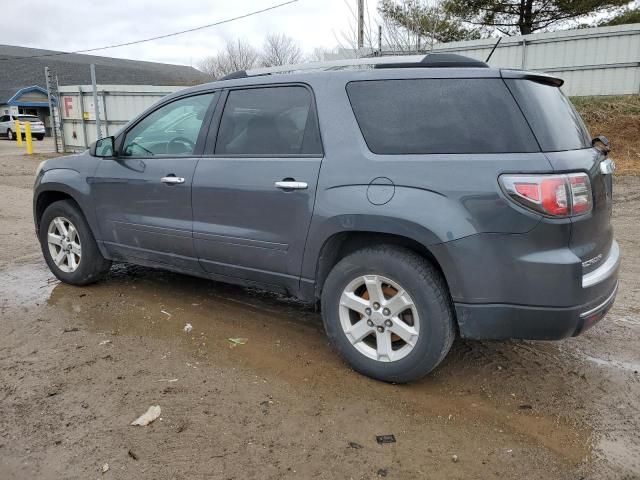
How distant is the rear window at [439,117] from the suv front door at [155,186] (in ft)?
4.52

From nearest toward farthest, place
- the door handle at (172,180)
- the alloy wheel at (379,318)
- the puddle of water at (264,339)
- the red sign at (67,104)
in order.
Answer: the puddle of water at (264,339) < the alloy wheel at (379,318) < the door handle at (172,180) < the red sign at (67,104)

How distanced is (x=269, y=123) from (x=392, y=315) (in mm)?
1552

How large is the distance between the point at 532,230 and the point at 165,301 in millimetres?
3158

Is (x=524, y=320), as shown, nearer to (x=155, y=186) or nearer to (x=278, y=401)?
(x=278, y=401)

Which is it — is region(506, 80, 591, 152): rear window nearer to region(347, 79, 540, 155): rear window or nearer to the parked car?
region(347, 79, 540, 155): rear window

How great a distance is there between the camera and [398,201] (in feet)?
9.68

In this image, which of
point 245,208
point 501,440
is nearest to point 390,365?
point 501,440

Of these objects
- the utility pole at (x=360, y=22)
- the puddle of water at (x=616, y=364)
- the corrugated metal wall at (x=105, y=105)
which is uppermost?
the utility pole at (x=360, y=22)

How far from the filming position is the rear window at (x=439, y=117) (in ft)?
9.23

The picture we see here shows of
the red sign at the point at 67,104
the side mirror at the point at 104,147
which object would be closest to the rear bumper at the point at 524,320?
the side mirror at the point at 104,147

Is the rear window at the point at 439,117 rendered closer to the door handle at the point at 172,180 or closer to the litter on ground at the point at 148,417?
the door handle at the point at 172,180

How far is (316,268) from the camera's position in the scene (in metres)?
3.39

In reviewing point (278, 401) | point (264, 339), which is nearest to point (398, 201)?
point (278, 401)

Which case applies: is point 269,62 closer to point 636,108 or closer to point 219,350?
point 636,108
